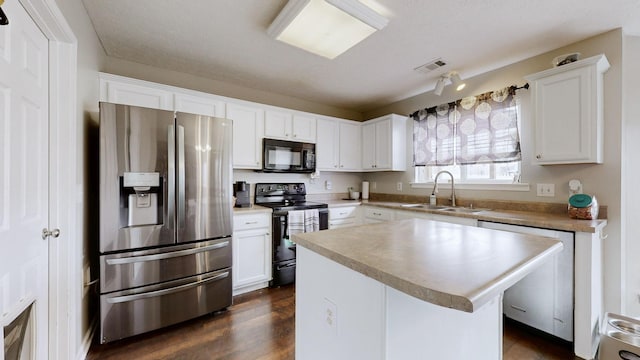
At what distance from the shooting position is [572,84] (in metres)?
1.95

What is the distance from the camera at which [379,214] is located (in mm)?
3230

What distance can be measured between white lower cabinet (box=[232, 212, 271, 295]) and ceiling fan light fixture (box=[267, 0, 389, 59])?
5.47 ft

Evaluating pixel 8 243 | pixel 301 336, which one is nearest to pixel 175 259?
pixel 8 243

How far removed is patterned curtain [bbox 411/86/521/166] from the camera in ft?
8.35

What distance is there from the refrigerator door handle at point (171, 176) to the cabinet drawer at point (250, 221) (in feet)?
2.04

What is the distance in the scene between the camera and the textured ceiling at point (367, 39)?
1.72 meters

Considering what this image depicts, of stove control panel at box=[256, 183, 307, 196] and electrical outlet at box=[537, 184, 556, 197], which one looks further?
stove control panel at box=[256, 183, 307, 196]

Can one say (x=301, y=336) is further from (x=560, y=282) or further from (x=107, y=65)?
(x=107, y=65)

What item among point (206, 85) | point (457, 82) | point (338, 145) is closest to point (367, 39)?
point (457, 82)

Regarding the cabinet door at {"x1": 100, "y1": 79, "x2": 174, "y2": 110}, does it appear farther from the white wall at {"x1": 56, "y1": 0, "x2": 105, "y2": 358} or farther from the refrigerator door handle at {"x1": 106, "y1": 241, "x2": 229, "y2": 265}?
the refrigerator door handle at {"x1": 106, "y1": 241, "x2": 229, "y2": 265}

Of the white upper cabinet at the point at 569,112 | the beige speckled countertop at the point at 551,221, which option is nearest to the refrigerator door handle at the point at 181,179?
the beige speckled countertop at the point at 551,221

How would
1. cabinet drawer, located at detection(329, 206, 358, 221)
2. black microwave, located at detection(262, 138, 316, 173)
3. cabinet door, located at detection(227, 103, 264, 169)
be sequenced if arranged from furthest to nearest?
1. cabinet drawer, located at detection(329, 206, 358, 221)
2. black microwave, located at detection(262, 138, 316, 173)
3. cabinet door, located at detection(227, 103, 264, 169)

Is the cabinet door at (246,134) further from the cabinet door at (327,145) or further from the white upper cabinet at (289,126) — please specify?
the cabinet door at (327,145)

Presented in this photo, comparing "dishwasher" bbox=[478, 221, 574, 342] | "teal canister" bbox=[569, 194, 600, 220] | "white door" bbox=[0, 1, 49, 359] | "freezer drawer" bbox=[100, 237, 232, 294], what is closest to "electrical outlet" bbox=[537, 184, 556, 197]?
"teal canister" bbox=[569, 194, 600, 220]
